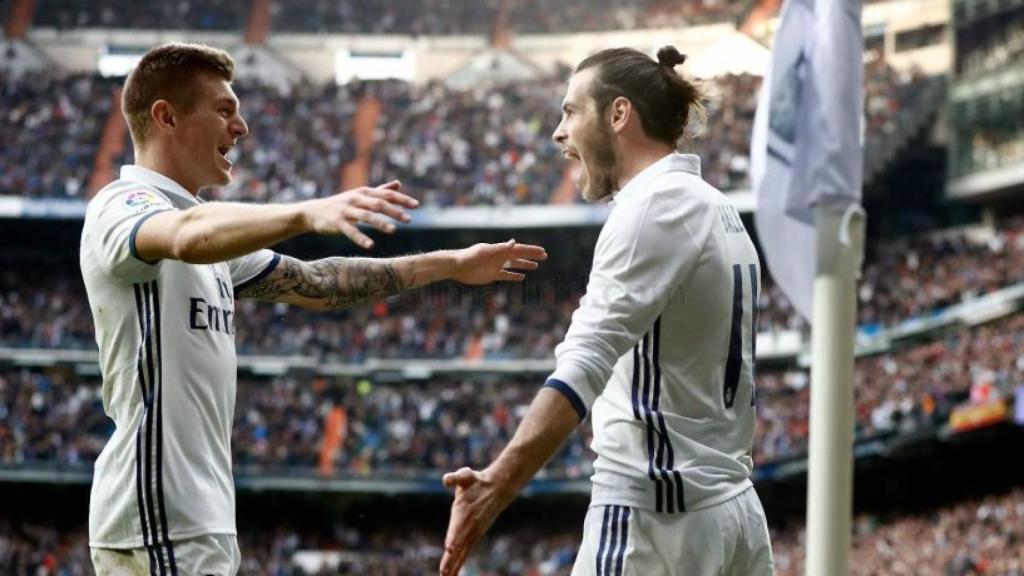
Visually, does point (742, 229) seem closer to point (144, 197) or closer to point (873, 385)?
point (144, 197)

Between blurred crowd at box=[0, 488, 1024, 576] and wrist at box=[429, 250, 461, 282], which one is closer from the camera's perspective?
wrist at box=[429, 250, 461, 282]

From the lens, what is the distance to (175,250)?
3.56 meters

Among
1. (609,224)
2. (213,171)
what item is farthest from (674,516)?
(213,171)

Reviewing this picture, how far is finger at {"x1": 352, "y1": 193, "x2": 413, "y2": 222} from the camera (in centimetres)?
323

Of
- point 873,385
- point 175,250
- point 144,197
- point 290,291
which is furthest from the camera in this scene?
point 873,385

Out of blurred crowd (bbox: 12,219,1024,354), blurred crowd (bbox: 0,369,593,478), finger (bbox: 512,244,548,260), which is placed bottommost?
finger (bbox: 512,244,548,260)

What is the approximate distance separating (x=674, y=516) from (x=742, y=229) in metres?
0.83

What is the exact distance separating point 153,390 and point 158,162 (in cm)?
73

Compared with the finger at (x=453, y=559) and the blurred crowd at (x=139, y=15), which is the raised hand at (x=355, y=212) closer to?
the finger at (x=453, y=559)

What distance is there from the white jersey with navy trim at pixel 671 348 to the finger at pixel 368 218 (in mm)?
616

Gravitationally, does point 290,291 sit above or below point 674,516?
above

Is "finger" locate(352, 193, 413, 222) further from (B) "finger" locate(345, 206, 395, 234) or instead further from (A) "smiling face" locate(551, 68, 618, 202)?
(A) "smiling face" locate(551, 68, 618, 202)

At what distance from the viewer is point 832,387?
3.15 m

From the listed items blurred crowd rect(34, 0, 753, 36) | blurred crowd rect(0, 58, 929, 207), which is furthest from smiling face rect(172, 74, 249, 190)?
blurred crowd rect(34, 0, 753, 36)
